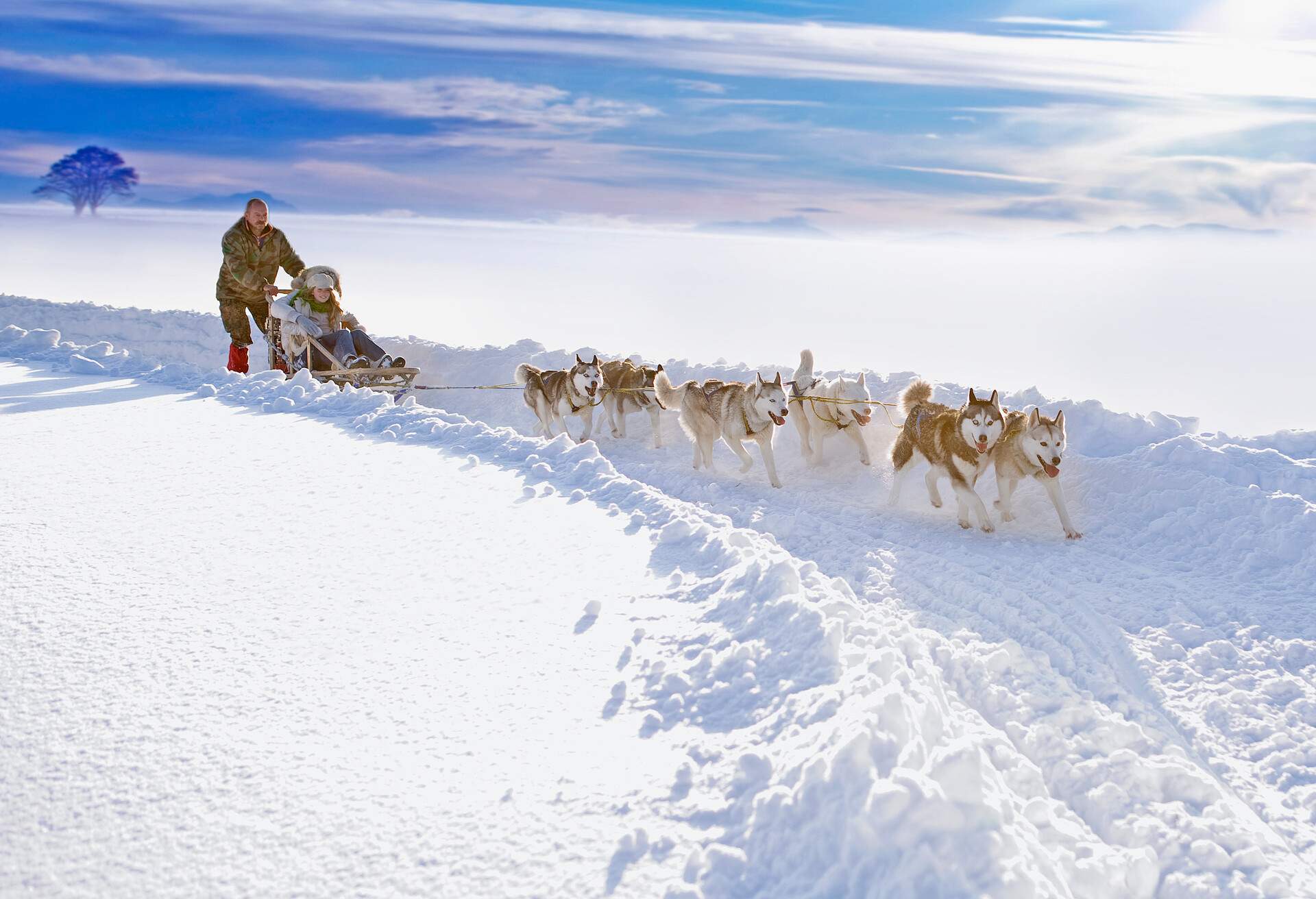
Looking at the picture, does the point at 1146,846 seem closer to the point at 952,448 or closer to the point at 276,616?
the point at 276,616

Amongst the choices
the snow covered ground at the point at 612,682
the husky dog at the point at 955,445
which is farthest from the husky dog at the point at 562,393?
the husky dog at the point at 955,445

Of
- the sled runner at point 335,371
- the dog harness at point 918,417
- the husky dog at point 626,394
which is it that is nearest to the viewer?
the dog harness at point 918,417

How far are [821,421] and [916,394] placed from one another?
3.30 ft

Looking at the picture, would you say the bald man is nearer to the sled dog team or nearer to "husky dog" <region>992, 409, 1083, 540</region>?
the sled dog team

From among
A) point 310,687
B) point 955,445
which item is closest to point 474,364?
point 955,445

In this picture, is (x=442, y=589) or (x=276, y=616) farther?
A: (x=442, y=589)

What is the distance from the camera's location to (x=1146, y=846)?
3365 millimetres

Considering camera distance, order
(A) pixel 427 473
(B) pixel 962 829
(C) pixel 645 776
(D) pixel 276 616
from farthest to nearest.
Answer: (A) pixel 427 473 → (D) pixel 276 616 → (C) pixel 645 776 → (B) pixel 962 829

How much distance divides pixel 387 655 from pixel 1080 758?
2.80m

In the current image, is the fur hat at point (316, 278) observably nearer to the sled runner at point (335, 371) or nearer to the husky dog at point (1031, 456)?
the sled runner at point (335, 371)

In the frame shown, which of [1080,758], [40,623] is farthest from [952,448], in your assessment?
[40,623]

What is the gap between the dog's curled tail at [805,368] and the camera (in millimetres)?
9297

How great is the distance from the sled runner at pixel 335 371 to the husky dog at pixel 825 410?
4259mm

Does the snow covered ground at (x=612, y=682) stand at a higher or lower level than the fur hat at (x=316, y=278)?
lower
